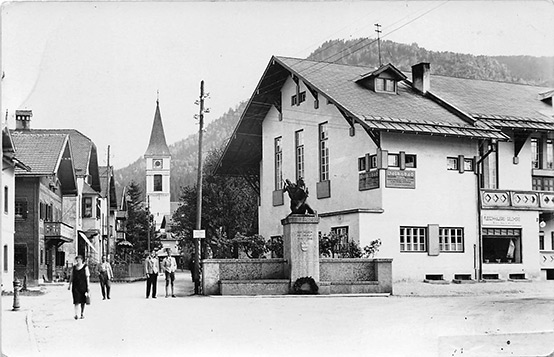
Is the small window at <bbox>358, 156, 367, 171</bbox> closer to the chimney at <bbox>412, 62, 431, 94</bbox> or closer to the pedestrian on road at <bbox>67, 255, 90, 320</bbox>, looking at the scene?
the chimney at <bbox>412, 62, 431, 94</bbox>

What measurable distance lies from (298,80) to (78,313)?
15744 millimetres

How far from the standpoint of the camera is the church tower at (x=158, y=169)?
19.0 metres

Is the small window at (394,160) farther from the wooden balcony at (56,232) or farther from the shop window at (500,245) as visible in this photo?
the wooden balcony at (56,232)

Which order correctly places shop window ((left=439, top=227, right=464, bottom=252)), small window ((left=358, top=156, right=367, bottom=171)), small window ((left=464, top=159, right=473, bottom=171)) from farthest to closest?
small window ((left=358, top=156, right=367, bottom=171))
small window ((left=464, top=159, right=473, bottom=171))
shop window ((left=439, top=227, right=464, bottom=252))

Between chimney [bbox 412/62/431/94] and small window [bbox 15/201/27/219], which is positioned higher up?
chimney [bbox 412/62/431/94]

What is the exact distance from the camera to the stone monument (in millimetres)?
23125

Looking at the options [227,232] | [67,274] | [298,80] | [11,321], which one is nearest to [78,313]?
[11,321]

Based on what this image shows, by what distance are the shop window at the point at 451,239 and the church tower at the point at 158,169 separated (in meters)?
9.69

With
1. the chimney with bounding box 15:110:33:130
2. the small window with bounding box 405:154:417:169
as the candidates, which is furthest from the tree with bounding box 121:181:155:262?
the chimney with bounding box 15:110:33:130

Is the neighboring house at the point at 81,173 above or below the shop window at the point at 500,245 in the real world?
above

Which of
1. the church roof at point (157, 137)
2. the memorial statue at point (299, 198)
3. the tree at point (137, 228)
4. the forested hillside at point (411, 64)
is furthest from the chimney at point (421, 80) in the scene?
the tree at point (137, 228)

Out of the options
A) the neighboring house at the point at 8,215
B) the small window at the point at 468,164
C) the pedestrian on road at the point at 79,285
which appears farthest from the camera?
the small window at the point at 468,164

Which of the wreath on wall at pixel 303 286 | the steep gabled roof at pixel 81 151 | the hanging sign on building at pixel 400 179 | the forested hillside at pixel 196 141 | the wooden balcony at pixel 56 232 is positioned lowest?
the wreath on wall at pixel 303 286

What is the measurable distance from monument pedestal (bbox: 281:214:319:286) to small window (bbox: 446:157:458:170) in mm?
7214
